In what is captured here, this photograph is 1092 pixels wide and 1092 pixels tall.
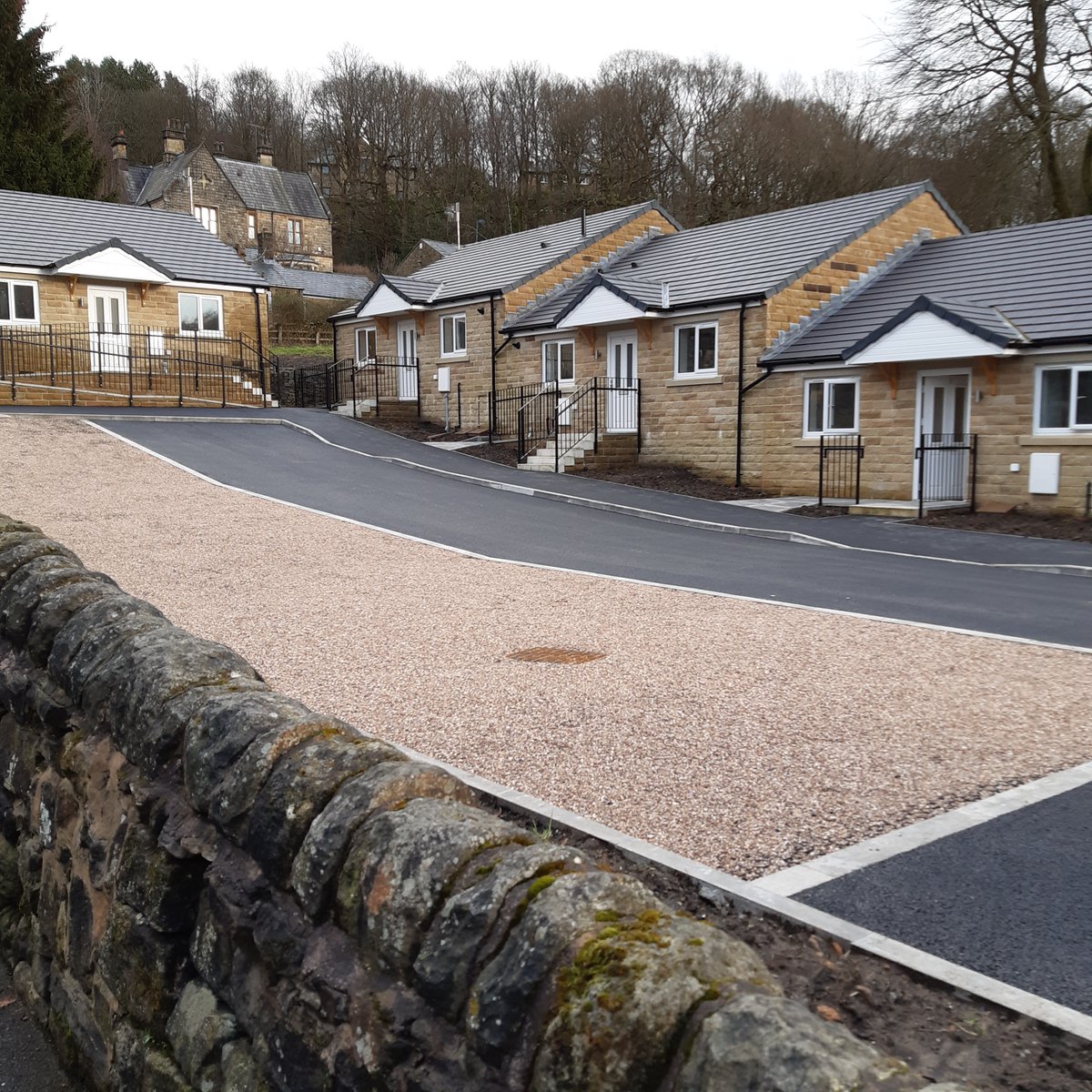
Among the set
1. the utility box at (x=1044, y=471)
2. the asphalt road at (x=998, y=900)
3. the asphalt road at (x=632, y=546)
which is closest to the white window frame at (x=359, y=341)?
the asphalt road at (x=632, y=546)

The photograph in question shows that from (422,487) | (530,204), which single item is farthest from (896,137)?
(530,204)

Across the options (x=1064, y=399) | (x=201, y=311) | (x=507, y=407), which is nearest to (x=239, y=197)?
(x=201, y=311)

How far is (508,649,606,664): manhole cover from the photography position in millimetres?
7727

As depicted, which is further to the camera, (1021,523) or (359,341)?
(359,341)

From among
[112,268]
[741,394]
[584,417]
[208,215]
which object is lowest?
[584,417]

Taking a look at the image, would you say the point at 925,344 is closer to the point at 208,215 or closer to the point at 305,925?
the point at 305,925

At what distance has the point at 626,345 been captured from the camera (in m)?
26.7

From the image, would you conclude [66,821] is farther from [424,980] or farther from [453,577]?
[453,577]

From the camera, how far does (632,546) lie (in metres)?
14.8

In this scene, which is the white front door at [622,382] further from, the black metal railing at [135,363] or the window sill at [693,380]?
the black metal railing at [135,363]

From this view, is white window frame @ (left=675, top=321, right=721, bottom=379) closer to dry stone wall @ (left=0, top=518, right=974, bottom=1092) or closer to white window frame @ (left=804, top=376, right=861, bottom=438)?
white window frame @ (left=804, top=376, right=861, bottom=438)

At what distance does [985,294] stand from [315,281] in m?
46.2

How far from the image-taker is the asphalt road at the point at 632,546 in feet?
34.8

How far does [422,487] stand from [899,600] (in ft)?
36.7
